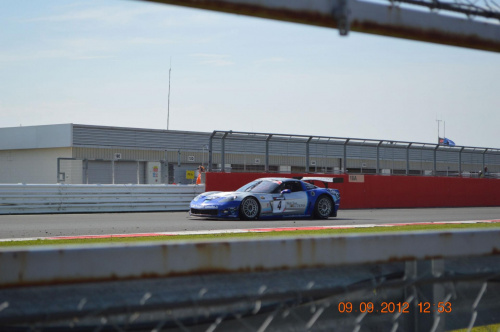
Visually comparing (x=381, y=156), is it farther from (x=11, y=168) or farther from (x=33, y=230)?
(x=11, y=168)

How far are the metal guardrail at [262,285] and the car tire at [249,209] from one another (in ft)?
44.6

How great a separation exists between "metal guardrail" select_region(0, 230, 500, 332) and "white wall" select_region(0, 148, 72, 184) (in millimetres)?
38795

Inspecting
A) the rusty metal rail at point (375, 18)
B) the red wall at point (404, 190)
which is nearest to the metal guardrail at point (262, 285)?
the rusty metal rail at point (375, 18)

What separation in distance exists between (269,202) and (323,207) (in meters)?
1.78

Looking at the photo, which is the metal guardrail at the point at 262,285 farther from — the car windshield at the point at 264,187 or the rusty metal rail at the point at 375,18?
the car windshield at the point at 264,187

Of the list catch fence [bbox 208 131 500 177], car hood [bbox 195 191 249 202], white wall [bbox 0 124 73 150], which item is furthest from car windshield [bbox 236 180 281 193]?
white wall [bbox 0 124 73 150]

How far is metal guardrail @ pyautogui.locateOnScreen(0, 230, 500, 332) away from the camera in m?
1.66

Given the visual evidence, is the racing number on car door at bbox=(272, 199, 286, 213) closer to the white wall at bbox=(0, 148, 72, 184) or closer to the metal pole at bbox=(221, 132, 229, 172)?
the metal pole at bbox=(221, 132, 229, 172)

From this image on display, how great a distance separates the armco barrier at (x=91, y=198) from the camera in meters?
18.5

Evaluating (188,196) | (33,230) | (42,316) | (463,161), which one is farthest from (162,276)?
(463,161)

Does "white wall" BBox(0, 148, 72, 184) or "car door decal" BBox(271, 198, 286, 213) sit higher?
"white wall" BBox(0, 148, 72, 184)

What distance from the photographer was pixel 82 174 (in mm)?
31109

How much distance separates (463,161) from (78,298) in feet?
90.8
